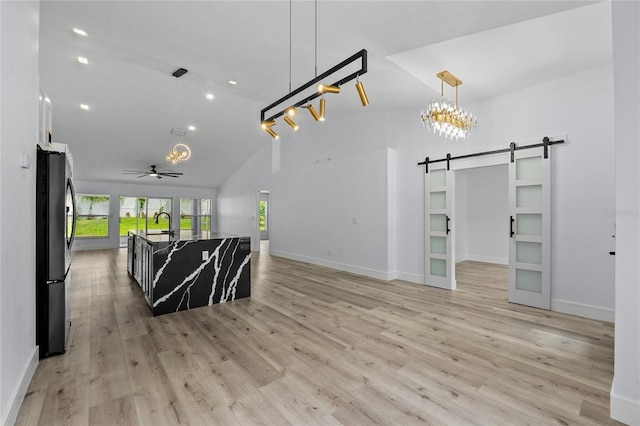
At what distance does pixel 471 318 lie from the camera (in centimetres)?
343

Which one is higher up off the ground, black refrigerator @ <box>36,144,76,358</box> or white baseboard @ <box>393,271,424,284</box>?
black refrigerator @ <box>36,144,76,358</box>

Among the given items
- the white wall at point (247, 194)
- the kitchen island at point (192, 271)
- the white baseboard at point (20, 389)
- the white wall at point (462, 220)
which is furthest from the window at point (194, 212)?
the white baseboard at point (20, 389)

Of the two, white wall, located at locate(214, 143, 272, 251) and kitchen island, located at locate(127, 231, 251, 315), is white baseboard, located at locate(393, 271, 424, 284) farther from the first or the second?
white wall, located at locate(214, 143, 272, 251)

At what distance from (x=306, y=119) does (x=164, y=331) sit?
18.7 ft

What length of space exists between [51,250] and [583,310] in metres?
5.59

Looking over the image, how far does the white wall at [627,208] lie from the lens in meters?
1.63

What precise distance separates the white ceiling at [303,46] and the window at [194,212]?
645 centimetres

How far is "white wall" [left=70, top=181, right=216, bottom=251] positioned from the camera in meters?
10.0

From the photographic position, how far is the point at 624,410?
169cm

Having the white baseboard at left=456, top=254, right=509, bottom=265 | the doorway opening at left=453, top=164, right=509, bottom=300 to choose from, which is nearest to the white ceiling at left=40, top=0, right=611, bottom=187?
the doorway opening at left=453, top=164, right=509, bottom=300

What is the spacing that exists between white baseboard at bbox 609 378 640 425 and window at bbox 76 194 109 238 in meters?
12.8

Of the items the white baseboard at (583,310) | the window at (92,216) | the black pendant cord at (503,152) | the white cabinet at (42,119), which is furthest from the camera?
the window at (92,216)

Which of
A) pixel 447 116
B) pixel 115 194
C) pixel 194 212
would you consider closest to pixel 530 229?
pixel 447 116

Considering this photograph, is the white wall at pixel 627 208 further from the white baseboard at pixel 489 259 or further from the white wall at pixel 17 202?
the white baseboard at pixel 489 259
